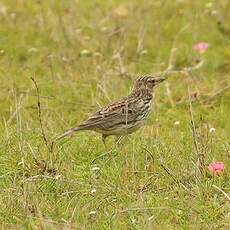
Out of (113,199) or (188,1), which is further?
(188,1)

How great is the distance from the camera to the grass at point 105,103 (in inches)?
258

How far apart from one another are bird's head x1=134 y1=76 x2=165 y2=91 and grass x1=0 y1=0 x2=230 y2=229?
41cm

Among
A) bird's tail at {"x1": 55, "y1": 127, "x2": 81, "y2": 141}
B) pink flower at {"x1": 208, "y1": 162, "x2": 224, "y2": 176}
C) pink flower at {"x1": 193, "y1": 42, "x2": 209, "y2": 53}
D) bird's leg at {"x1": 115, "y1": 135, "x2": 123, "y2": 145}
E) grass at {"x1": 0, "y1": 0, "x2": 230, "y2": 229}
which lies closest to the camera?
grass at {"x1": 0, "y1": 0, "x2": 230, "y2": 229}

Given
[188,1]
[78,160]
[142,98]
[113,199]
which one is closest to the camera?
[113,199]

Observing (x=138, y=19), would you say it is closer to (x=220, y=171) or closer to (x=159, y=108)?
(x=159, y=108)

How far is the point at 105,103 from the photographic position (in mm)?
9180

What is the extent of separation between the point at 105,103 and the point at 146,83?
81 centimetres

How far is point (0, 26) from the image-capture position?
11836 mm

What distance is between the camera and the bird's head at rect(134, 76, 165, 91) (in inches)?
332

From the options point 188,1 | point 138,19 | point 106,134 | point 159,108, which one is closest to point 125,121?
point 106,134

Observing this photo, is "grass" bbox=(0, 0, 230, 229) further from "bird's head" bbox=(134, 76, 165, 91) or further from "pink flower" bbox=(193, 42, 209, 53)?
"bird's head" bbox=(134, 76, 165, 91)

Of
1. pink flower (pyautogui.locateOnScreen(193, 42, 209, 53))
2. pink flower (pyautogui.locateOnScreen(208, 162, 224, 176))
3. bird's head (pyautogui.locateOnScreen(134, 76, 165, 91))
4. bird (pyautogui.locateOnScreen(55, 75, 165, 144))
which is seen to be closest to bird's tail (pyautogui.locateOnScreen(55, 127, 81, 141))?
bird (pyautogui.locateOnScreen(55, 75, 165, 144))

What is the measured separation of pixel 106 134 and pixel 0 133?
38.4 inches

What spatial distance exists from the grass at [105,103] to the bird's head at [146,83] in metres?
0.41
